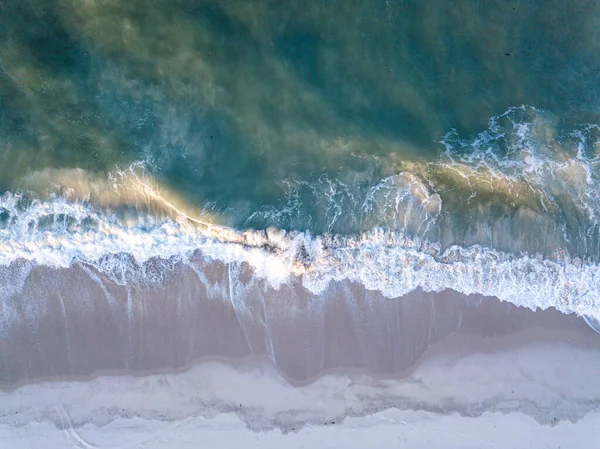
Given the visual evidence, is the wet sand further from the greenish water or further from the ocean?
the greenish water

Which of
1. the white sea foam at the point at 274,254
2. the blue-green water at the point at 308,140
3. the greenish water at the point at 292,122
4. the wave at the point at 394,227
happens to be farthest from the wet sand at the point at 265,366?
the greenish water at the point at 292,122

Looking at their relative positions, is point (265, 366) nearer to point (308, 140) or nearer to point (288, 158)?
point (288, 158)

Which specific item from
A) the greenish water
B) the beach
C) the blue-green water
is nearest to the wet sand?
the beach

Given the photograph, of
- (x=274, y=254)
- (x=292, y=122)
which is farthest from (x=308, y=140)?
(x=274, y=254)

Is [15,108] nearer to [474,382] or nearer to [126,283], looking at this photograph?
[126,283]

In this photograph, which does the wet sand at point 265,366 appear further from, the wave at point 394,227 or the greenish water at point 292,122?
the greenish water at point 292,122

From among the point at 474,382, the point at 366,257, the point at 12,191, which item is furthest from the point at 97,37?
the point at 474,382
